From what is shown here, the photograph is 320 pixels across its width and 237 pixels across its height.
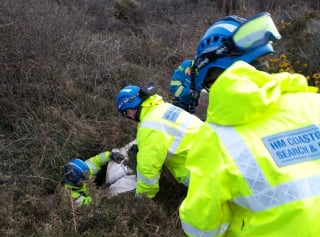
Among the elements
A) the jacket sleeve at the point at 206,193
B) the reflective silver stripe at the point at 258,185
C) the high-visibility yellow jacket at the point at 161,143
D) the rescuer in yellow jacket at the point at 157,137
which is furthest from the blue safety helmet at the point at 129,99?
the reflective silver stripe at the point at 258,185

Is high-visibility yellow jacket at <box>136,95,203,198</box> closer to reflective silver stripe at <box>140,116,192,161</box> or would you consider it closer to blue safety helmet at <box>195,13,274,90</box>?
reflective silver stripe at <box>140,116,192,161</box>

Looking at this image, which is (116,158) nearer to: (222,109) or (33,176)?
(33,176)

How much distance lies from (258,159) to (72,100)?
4.76 meters

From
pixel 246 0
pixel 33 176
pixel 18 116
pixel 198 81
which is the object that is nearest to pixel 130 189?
pixel 33 176

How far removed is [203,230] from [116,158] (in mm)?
3262

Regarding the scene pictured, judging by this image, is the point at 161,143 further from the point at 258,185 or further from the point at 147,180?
the point at 258,185

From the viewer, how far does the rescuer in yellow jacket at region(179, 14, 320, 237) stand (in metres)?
1.36

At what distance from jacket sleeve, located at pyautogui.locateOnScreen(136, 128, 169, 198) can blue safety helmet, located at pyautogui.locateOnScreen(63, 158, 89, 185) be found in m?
0.86

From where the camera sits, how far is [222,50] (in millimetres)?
1926

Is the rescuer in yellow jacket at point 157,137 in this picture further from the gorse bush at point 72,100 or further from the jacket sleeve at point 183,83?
the jacket sleeve at point 183,83

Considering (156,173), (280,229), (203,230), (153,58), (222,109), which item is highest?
(222,109)

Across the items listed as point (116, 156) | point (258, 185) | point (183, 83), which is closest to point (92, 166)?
point (116, 156)

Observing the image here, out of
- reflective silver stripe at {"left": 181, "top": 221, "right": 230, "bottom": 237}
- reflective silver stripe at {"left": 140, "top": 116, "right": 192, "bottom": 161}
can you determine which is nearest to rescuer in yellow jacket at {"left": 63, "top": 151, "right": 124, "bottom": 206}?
reflective silver stripe at {"left": 140, "top": 116, "right": 192, "bottom": 161}

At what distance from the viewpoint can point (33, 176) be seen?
4.39 m
